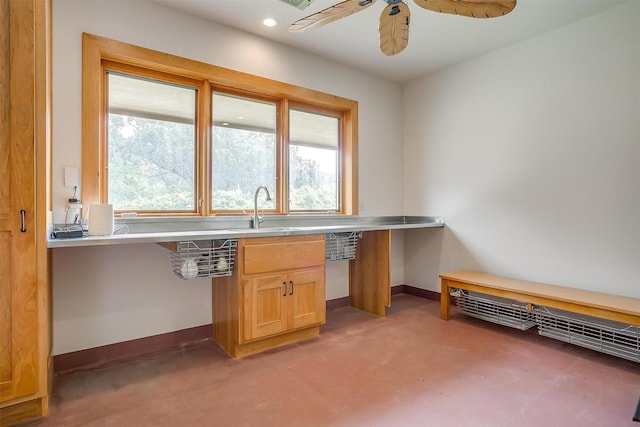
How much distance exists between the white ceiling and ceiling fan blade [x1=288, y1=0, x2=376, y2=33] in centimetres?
62

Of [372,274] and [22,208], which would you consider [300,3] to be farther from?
[372,274]

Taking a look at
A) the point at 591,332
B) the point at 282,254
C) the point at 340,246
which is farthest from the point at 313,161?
the point at 591,332

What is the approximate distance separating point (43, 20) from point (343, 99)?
2536mm

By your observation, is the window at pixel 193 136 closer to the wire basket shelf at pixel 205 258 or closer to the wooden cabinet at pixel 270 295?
the wire basket shelf at pixel 205 258

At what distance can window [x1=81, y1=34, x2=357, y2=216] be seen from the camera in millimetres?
2348

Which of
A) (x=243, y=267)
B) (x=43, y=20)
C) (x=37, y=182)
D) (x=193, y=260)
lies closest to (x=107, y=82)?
(x=43, y=20)

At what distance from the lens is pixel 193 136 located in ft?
8.96

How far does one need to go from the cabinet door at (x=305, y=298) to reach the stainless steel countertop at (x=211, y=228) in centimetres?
34

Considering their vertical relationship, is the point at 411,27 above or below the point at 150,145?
above

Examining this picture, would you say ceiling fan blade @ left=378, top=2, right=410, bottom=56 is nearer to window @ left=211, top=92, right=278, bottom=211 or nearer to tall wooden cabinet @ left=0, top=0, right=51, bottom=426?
window @ left=211, top=92, right=278, bottom=211

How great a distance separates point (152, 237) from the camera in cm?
195

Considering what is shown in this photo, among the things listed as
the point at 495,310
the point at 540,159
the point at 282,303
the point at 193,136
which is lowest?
the point at 495,310

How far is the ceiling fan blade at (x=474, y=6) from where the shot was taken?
167cm

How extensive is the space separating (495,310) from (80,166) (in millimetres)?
3420
